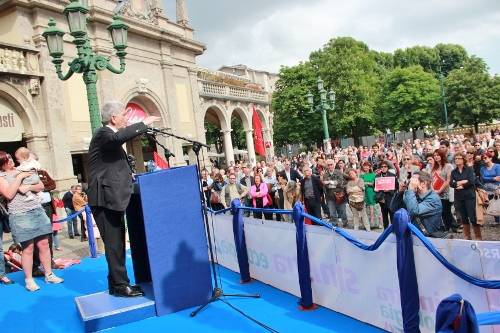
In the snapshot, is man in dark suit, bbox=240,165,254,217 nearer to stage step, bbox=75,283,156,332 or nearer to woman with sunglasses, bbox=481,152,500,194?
woman with sunglasses, bbox=481,152,500,194

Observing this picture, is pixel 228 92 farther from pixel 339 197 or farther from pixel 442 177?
pixel 442 177

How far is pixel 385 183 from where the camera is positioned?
927 cm

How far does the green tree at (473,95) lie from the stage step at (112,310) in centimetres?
4821

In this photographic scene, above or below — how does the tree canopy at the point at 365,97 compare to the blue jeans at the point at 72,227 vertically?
above

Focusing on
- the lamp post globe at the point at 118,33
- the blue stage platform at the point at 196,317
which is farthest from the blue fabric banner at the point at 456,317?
the lamp post globe at the point at 118,33

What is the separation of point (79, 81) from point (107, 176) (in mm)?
14386

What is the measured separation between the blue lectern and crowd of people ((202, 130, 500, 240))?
10.4ft

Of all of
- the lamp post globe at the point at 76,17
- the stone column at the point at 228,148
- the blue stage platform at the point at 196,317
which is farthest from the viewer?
the stone column at the point at 228,148

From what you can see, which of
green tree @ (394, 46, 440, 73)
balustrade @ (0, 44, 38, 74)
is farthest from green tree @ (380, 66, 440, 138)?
balustrade @ (0, 44, 38, 74)

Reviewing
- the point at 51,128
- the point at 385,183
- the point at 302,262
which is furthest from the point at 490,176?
the point at 51,128

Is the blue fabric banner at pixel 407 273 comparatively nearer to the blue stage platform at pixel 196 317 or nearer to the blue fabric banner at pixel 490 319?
the blue stage platform at pixel 196 317

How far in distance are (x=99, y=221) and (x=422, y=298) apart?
3404 mm

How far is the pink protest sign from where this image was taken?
923cm

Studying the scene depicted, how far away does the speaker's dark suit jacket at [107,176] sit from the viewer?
467 centimetres
